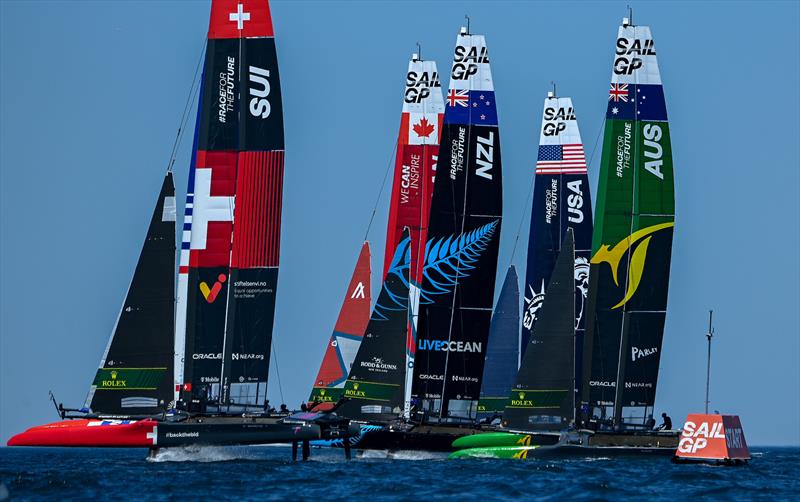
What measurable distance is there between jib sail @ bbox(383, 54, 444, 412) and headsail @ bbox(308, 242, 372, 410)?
2514 millimetres

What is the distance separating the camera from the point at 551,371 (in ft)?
172

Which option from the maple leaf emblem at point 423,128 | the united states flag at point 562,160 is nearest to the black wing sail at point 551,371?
the united states flag at point 562,160

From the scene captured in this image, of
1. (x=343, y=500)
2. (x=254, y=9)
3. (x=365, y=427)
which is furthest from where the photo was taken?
(x=365, y=427)

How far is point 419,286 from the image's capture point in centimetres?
6116

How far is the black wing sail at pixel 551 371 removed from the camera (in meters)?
52.4

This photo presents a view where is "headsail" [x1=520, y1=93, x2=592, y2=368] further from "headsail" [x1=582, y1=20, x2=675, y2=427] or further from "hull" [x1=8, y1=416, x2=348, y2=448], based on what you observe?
"hull" [x1=8, y1=416, x2=348, y2=448]

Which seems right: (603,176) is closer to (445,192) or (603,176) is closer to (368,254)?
(445,192)

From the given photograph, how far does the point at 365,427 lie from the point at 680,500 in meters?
17.9

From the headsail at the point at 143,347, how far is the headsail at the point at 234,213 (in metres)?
1.78

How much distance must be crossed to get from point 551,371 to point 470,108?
9.63 meters

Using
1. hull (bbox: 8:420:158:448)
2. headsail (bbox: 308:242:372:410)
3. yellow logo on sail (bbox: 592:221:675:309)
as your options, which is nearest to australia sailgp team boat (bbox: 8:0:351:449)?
hull (bbox: 8:420:158:448)

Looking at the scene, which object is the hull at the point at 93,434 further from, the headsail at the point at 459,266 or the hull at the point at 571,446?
the headsail at the point at 459,266

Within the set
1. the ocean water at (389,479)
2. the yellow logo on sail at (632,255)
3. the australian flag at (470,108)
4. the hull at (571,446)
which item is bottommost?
the ocean water at (389,479)

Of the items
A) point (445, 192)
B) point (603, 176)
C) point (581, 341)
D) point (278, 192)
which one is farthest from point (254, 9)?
point (581, 341)
